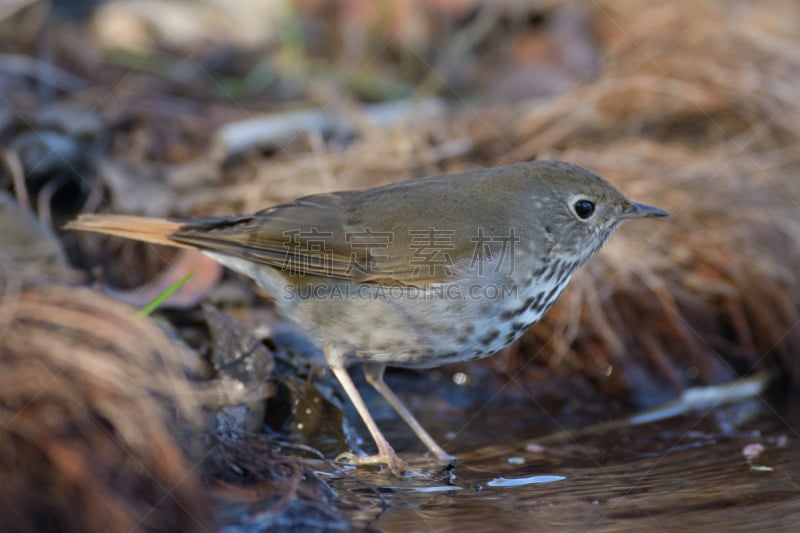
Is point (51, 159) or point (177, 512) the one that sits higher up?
point (51, 159)

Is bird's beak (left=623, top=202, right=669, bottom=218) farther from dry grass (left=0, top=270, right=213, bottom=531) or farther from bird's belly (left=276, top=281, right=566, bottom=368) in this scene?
dry grass (left=0, top=270, right=213, bottom=531)

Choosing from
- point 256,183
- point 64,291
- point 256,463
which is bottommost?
point 256,463

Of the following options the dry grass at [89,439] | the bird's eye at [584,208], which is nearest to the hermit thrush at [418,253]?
the bird's eye at [584,208]

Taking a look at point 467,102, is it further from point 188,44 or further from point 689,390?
point 689,390

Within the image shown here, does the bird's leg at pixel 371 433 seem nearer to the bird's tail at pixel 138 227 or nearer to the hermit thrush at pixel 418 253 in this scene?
the hermit thrush at pixel 418 253

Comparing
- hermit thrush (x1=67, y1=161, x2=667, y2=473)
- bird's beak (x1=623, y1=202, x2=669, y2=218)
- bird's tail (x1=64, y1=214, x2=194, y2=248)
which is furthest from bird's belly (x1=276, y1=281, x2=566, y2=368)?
bird's tail (x1=64, y1=214, x2=194, y2=248)

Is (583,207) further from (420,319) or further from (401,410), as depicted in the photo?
(401,410)

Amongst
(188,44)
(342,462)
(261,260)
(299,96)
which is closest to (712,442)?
(342,462)

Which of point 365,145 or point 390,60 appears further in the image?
point 390,60
